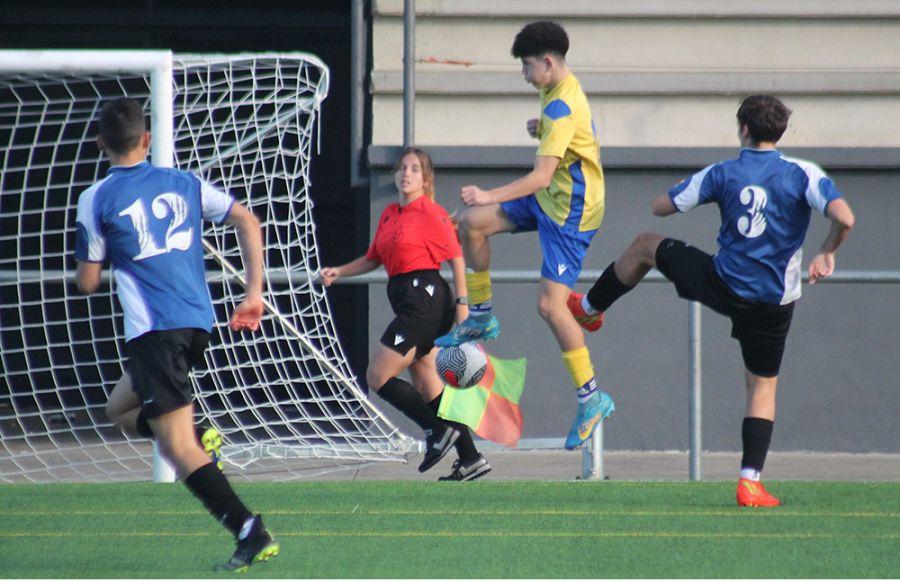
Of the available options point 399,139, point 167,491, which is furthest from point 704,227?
point 167,491

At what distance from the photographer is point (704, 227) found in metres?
10.8

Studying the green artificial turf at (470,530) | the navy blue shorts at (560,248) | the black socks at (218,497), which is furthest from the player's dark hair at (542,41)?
the black socks at (218,497)

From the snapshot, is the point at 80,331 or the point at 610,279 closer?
the point at 610,279

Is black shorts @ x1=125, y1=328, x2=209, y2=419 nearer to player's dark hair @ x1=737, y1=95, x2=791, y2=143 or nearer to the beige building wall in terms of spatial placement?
player's dark hair @ x1=737, y1=95, x2=791, y2=143

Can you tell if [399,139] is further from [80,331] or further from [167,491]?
[80,331]

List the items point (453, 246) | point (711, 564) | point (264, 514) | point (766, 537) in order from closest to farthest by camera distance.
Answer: point (711, 564) → point (766, 537) → point (264, 514) → point (453, 246)

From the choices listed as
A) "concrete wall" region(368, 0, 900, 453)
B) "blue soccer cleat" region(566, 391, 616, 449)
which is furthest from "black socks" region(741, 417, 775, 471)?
"concrete wall" region(368, 0, 900, 453)

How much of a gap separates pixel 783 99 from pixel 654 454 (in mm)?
2948

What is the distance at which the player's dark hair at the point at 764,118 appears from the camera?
639 cm

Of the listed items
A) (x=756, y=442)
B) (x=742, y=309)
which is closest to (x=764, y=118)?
(x=742, y=309)

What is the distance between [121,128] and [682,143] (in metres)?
6.45

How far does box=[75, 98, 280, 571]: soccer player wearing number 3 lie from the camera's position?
5051 mm

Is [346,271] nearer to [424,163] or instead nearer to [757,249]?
[424,163]

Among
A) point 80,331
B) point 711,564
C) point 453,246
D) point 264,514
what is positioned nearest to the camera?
point 711,564
